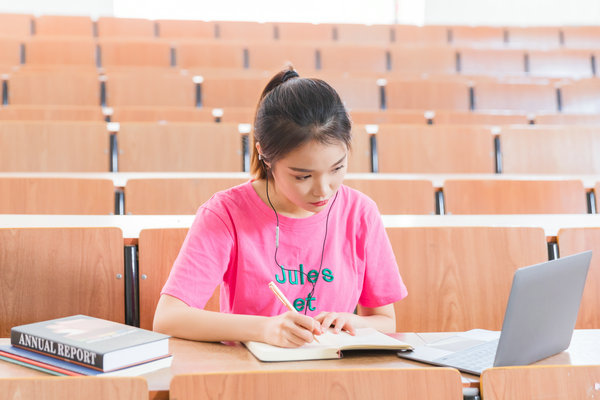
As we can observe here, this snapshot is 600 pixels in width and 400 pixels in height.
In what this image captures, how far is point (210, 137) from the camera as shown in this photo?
2.07 m

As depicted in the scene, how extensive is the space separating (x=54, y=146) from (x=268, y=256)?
4.10 ft

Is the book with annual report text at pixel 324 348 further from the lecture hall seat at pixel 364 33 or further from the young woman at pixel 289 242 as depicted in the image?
the lecture hall seat at pixel 364 33

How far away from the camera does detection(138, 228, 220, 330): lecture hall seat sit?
1.20m

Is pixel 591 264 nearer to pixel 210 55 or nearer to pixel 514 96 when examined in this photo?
pixel 514 96

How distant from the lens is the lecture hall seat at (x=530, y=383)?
2.13 ft

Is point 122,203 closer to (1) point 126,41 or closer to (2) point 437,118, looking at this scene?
(2) point 437,118

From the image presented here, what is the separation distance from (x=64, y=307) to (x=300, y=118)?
1.91ft

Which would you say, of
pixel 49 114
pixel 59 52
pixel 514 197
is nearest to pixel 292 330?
pixel 514 197

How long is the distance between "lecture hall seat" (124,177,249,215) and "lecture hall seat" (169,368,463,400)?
995 mm

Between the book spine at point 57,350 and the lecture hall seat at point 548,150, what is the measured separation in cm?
176

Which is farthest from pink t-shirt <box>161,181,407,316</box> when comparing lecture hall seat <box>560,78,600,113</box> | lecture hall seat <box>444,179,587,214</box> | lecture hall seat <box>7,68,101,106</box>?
lecture hall seat <box>560,78,600,113</box>

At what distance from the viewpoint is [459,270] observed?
1295mm

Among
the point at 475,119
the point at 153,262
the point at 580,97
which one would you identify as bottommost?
the point at 153,262

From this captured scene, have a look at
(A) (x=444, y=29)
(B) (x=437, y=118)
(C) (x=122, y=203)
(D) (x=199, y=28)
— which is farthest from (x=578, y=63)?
(C) (x=122, y=203)
